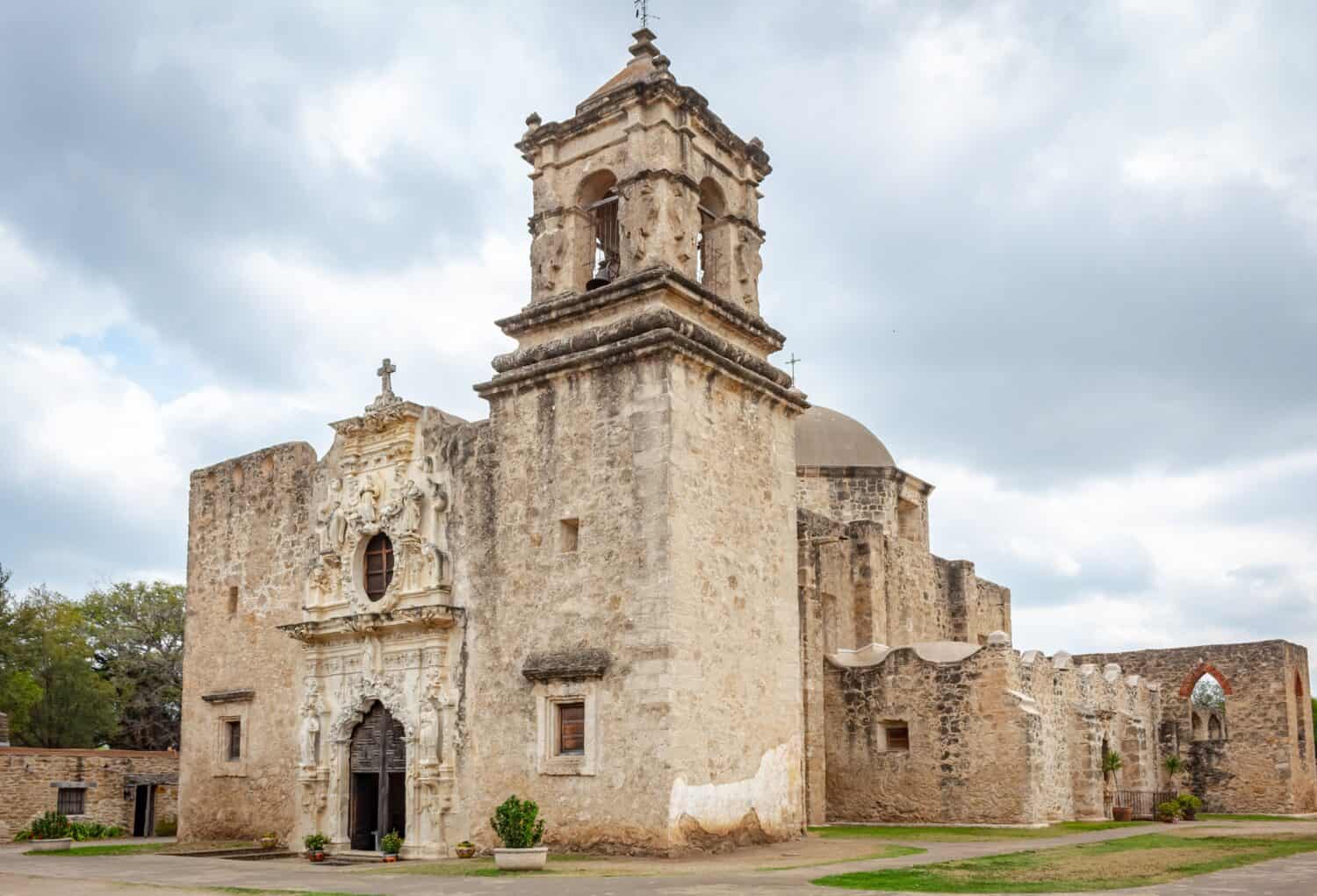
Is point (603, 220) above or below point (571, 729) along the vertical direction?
above

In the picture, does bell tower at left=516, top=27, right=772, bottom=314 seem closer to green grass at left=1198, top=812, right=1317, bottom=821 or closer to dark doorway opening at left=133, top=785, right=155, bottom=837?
dark doorway opening at left=133, top=785, right=155, bottom=837

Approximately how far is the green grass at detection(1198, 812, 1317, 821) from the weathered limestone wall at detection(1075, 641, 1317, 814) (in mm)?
656

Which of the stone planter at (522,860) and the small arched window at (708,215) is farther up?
the small arched window at (708,215)

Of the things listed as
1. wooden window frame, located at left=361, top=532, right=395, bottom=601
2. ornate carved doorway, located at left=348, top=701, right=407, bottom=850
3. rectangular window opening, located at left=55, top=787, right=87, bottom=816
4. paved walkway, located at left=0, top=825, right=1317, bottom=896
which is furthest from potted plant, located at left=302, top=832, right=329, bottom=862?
rectangular window opening, located at left=55, top=787, right=87, bottom=816

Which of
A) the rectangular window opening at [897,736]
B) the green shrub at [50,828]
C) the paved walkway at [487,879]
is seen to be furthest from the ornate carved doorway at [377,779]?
the rectangular window opening at [897,736]

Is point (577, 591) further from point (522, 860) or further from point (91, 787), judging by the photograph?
point (91, 787)

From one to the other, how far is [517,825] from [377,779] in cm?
502

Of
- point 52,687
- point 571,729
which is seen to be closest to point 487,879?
point 571,729

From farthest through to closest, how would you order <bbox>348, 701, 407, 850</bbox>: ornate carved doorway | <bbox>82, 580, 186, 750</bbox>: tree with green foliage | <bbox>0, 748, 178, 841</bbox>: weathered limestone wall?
<bbox>82, 580, 186, 750</bbox>: tree with green foliage < <bbox>0, 748, 178, 841</bbox>: weathered limestone wall < <bbox>348, 701, 407, 850</bbox>: ornate carved doorway

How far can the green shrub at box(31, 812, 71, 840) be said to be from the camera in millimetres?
21578

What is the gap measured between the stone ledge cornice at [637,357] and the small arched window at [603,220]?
1.76m

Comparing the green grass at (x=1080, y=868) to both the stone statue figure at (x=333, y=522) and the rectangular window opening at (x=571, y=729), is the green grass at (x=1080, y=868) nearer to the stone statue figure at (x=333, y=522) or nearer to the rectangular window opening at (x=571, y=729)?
the rectangular window opening at (x=571, y=729)

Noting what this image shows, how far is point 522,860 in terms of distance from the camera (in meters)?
14.9

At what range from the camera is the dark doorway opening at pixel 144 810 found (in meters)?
26.0
